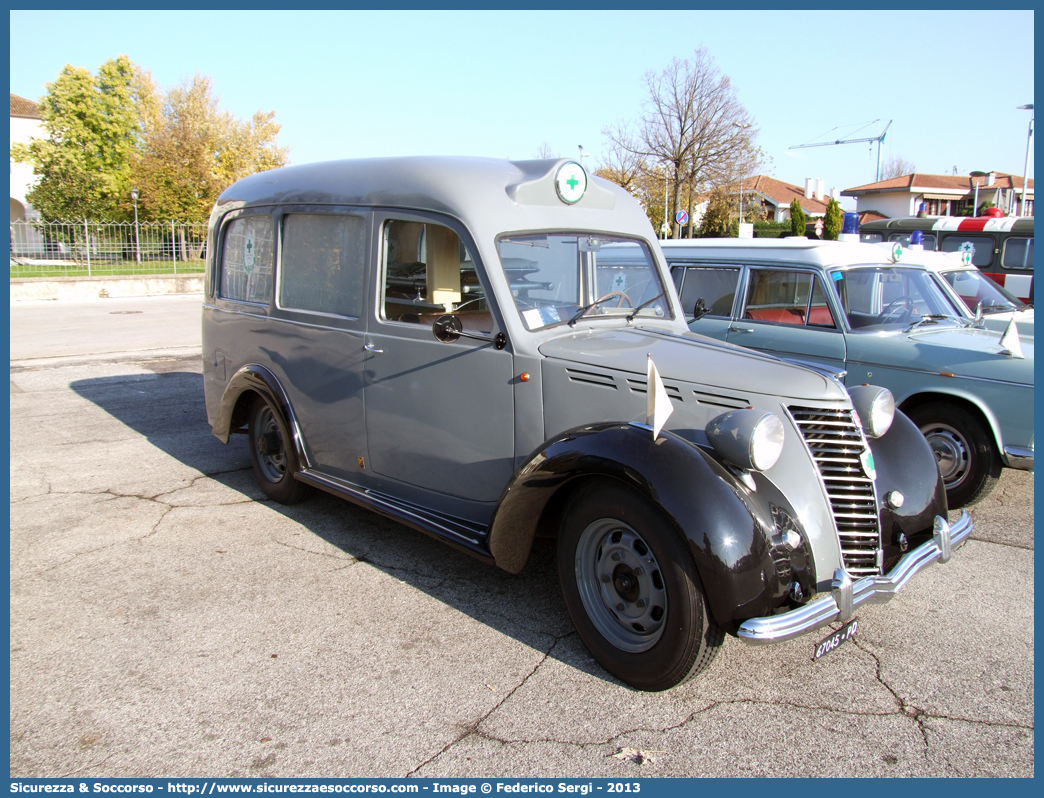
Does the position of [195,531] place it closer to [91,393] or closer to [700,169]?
[91,393]

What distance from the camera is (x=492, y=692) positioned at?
3.18m

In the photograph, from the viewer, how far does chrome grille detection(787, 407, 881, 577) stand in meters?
3.21

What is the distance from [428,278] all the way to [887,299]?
4318mm

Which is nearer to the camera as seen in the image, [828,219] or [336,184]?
[336,184]

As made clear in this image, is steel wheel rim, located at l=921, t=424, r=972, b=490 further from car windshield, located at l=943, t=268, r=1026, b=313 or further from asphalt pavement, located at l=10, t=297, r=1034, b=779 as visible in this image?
car windshield, located at l=943, t=268, r=1026, b=313

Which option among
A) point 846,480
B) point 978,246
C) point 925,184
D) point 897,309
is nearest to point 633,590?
point 846,480

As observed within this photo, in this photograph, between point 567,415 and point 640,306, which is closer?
point 567,415

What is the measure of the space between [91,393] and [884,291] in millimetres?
8480

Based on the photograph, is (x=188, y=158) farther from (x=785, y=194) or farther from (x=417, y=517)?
(x=785, y=194)

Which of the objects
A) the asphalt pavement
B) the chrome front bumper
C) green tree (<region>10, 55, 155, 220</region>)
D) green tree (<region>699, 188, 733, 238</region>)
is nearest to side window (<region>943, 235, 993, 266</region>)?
the asphalt pavement

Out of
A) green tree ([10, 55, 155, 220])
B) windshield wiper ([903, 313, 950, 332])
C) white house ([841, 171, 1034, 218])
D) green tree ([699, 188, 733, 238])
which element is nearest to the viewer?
windshield wiper ([903, 313, 950, 332])

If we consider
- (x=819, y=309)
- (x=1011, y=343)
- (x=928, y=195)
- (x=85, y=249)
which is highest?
(x=928, y=195)

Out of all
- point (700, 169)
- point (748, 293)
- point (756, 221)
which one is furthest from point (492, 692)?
point (756, 221)

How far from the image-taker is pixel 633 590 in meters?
3.22
